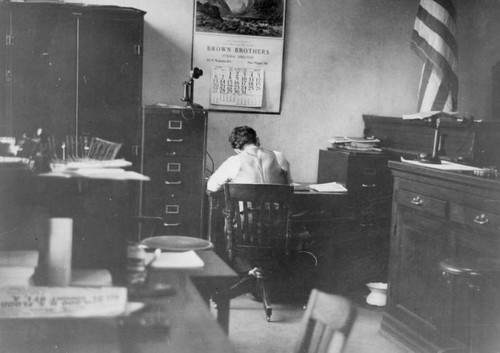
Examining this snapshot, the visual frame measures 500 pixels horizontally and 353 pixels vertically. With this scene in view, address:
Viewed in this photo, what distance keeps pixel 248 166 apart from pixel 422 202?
1104mm

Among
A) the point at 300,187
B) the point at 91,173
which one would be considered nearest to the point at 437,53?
the point at 300,187

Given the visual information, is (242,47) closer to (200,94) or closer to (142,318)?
(200,94)

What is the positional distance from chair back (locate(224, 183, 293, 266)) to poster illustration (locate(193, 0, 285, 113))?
1.01 m

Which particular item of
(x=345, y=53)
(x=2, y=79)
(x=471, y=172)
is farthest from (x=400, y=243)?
(x=2, y=79)

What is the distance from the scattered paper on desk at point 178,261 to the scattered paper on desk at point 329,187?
216 centimetres

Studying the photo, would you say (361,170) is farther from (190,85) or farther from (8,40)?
(8,40)

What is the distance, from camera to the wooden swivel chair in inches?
133

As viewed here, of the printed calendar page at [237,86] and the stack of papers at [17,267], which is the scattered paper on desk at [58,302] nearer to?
the stack of papers at [17,267]

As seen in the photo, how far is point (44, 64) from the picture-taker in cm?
280

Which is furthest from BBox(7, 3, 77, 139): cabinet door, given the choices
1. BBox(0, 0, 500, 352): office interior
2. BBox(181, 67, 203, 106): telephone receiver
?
BBox(181, 67, 203, 106): telephone receiver

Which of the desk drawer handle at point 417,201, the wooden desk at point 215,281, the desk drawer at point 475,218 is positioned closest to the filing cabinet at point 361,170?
the desk drawer handle at point 417,201

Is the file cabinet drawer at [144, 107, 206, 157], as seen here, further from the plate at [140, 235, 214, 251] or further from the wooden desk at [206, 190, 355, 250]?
the plate at [140, 235, 214, 251]

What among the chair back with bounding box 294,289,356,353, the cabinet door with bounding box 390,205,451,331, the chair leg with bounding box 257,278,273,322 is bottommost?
the chair leg with bounding box 257,278,273,322

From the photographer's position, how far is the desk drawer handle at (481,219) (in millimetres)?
2555
